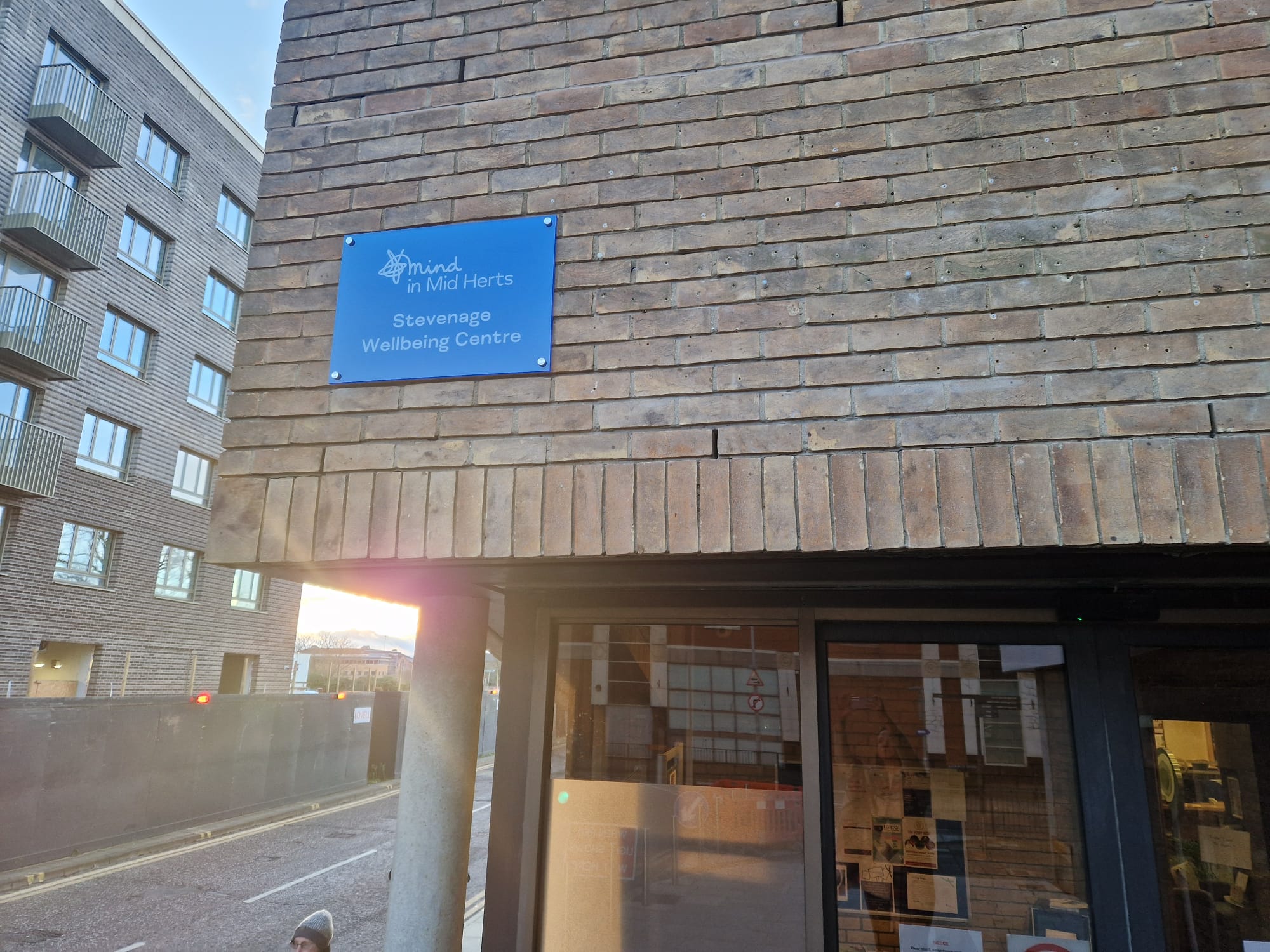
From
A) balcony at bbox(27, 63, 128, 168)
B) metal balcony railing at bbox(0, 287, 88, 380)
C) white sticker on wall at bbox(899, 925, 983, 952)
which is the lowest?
white sticker on wall at bbox(899, 925, 983, 952)

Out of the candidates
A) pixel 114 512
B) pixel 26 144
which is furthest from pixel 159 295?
pixel 114 512

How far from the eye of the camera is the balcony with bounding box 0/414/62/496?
611 inches

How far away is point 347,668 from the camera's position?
2714 inches

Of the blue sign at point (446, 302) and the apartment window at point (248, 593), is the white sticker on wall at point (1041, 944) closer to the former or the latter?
the blue sign at point (446, 302)

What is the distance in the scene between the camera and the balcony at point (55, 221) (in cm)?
1612

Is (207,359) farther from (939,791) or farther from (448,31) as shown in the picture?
(939,791)

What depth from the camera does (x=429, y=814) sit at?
357cm

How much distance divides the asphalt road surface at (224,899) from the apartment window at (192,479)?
1021 centimetres

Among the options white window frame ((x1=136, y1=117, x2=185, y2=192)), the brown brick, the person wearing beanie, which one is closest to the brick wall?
the brown brick

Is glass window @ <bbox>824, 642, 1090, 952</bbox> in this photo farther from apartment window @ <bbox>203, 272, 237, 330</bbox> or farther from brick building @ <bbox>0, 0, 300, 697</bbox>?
apartment window @ <bbox>203, 272, 237, 330</bbox>

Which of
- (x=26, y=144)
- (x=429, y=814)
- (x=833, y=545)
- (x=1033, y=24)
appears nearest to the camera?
(x=833, y=545)

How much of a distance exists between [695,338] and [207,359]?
73.5ft

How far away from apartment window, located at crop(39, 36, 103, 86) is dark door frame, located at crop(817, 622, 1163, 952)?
21.2m

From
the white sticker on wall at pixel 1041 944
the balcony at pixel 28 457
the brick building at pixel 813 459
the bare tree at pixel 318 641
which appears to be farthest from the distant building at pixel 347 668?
the white sticker on wall at pixel 1041 944
